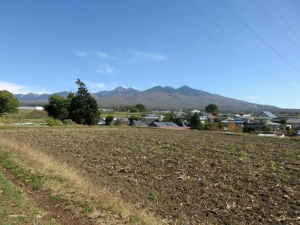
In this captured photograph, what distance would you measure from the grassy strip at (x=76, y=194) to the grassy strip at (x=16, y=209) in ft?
1.88

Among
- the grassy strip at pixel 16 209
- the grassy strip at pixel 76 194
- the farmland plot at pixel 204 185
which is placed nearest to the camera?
the grassy strip at pixel 16 209

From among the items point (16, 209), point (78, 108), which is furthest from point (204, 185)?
point (78, 108)

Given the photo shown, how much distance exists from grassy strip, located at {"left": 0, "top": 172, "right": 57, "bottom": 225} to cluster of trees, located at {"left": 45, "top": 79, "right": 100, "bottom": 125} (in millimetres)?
43725

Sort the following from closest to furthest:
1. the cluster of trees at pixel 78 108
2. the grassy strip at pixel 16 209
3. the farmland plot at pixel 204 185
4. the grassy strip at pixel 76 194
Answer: the grassy strip at pixel 16 209
the grassy strip at pixel 76 194
the farmland plot at pixel 204 185
the cluster of trees at pixel 78 108

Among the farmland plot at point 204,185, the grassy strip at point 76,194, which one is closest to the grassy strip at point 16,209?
the grassy strip at point 76,194

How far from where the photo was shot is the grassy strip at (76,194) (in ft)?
14.7

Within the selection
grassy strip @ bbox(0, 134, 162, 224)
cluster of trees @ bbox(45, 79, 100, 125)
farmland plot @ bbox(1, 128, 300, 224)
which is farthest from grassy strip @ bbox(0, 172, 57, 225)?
cluster of trees @ bbox(45, 79, 100, 125)

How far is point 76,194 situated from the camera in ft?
18.3

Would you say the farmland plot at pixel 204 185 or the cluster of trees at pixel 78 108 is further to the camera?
the cluster of trees at pixel 78 108

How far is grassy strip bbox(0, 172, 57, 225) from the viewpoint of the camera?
13.5 ft

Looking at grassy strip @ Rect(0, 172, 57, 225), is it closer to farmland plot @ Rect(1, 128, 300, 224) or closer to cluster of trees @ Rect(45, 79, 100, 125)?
farmland plot @ Rect(1, 128, 300, 224)

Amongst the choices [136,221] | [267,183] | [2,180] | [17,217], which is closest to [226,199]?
[267,183]

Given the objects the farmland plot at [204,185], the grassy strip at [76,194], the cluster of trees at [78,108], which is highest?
the cluster of trees at [78,108]

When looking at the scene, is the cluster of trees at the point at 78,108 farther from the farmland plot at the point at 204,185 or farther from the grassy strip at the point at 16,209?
the grassy strip at the point at 16,209
